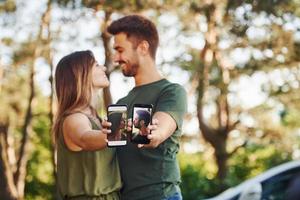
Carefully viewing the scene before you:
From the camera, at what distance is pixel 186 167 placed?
843 inches

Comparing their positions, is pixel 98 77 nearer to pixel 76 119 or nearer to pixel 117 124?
pixel 76 119

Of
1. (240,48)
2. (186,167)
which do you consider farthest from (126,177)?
(186,167)

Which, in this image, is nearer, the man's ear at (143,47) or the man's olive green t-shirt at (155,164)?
the man's olive green t-shirt at (155,164)

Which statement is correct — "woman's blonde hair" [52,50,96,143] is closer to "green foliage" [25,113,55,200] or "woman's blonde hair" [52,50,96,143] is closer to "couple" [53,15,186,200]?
"couple" [53,15,186,200]

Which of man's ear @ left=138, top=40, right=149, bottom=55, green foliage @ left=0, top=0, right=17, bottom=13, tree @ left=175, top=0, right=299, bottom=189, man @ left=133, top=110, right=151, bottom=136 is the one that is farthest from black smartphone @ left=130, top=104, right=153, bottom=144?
green foliage @ left=0, top=0, right=17, bottom=13

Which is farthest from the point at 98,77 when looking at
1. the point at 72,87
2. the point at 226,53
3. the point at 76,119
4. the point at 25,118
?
the point at 226,53

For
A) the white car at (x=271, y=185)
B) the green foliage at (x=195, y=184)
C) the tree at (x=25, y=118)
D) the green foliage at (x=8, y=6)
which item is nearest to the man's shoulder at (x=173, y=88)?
the white car at (x=271, y=185)

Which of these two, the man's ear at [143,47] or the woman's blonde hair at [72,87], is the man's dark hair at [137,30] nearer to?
the man's ear at [143,47]

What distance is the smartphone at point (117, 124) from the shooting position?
3078 mm

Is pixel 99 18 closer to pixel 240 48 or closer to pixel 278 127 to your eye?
pixel 240 48

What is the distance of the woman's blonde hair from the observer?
3.33 m

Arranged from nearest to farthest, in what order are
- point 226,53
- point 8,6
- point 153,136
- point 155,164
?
1. point 153,136
2. point 155,164
3. point 8,6
4. point 226,53

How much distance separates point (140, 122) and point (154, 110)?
0.76 feet

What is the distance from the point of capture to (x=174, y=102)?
3.33 metres
